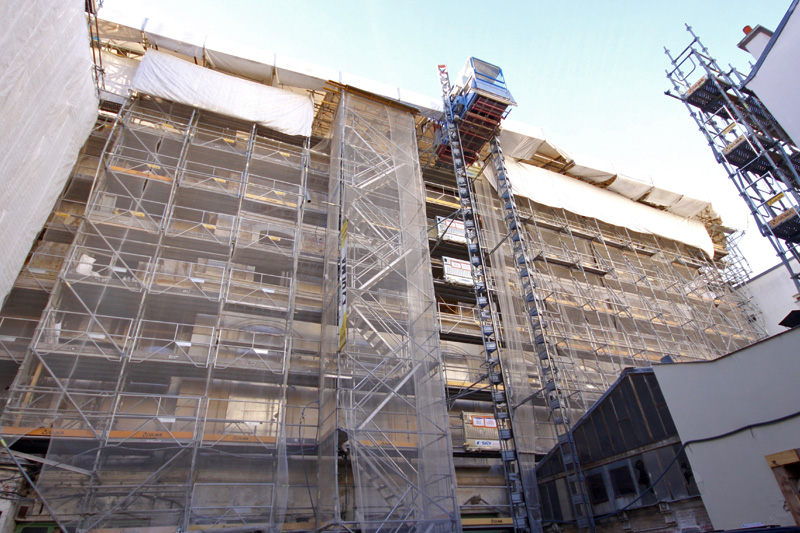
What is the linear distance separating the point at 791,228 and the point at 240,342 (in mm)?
14291

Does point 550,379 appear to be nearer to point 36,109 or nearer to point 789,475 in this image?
point 789,475

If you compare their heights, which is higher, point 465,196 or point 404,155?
point 404,155

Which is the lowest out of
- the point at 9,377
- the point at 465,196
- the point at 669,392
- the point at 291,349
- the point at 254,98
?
the point at 669,392

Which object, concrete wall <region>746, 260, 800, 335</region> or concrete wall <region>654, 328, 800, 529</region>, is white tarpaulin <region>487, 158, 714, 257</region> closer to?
concrete wall <region>746, 260, 800, 335</region>

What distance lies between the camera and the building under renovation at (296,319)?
9.92 metres

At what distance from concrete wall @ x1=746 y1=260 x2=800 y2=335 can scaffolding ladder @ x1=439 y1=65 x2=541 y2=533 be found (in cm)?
1490

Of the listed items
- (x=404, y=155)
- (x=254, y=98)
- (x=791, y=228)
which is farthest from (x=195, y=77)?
(x=791, y=228)

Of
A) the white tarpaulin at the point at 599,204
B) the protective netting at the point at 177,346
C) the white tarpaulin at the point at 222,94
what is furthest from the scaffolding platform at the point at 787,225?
the white tarpaulin at the point at 222,94

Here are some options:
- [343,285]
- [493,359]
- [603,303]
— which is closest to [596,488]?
[493,359]

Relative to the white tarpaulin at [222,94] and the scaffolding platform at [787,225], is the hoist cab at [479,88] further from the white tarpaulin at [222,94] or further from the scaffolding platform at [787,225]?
the scaffolding platform at [787,225]

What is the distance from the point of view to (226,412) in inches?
448

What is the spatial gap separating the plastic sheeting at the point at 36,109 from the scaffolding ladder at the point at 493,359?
10673mm

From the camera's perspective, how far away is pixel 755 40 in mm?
13977

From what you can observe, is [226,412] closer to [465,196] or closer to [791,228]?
[465,196]
